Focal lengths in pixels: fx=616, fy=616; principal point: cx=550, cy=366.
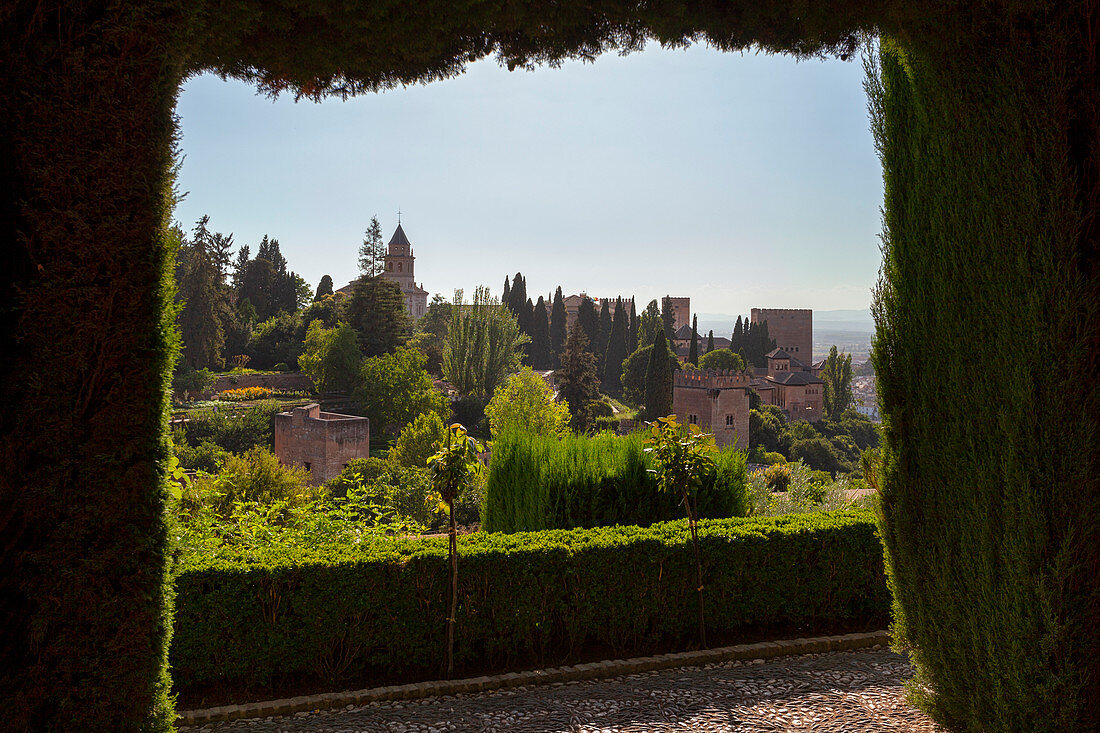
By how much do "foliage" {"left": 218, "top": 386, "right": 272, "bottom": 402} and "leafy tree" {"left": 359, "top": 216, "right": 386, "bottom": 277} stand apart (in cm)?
878

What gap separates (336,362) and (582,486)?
92.2 ft

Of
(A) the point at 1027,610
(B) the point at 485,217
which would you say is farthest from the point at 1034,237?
(B) the point at 485,217

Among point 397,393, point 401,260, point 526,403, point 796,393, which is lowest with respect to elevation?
point 526,403

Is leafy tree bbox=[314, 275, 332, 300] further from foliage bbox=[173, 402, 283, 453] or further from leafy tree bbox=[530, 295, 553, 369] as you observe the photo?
foliage bbox=[173, 402, 283, 453]

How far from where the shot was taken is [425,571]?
3572 mm

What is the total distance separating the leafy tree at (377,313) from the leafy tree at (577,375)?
9613 mm

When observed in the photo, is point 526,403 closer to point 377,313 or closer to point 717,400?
point 717,400

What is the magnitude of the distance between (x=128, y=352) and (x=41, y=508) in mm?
501

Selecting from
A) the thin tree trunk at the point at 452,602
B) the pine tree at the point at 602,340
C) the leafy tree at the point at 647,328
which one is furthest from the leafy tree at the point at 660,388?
the thin tree trunk at the point at 452,602

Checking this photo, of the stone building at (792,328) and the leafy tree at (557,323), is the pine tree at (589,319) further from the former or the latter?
the stone building at (792,328)

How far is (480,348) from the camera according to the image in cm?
3350

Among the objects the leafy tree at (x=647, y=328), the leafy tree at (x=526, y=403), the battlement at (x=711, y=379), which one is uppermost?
the leafy tree at (x=647, y=328)

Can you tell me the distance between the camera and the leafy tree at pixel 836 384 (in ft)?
147

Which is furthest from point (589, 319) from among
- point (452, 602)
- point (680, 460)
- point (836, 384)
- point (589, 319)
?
point (452, 602)
